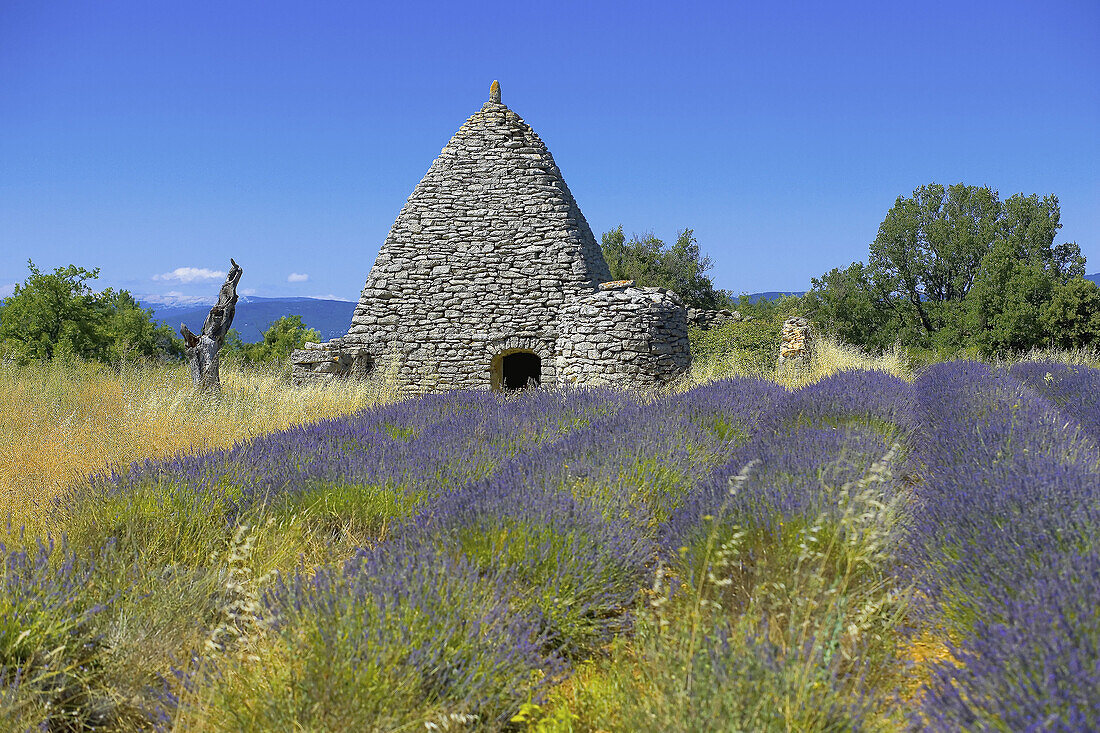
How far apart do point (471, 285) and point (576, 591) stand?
8.95m

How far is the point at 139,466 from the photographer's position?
3949mm

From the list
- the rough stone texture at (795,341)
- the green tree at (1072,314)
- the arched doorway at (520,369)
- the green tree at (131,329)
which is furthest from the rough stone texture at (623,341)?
the green tree at (1072,314)

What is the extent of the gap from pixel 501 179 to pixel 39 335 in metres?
14.8

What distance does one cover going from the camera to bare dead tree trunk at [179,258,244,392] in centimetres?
928

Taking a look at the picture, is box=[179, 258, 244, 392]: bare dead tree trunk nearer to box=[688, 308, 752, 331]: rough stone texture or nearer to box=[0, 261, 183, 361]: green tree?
box=[0, 261, 183, 361]: green tree

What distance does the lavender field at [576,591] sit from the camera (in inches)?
69.9

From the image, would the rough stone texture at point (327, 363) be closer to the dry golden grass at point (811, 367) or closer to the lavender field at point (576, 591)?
the dry golden grass at point (811, 367)

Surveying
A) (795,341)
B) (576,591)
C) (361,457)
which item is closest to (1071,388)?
(795,341)

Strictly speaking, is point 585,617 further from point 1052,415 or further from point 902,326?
point 902,326

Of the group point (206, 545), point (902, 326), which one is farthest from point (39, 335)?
point (902, 326)

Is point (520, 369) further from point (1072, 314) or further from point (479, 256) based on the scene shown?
point (1072, 314)

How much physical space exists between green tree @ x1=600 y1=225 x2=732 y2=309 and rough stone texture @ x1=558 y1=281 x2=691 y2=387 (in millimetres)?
18579

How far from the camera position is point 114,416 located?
25.3 ft

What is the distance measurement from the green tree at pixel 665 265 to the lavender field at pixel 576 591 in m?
25.2
